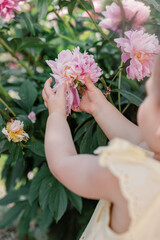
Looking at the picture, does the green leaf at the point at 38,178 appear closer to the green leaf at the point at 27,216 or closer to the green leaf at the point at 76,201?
the green leaf at the point at 76,201

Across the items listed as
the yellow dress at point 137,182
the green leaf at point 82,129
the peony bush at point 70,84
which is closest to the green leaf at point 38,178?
the peony bush at point 70,84

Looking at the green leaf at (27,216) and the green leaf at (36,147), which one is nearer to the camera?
the green leaf at (36,147)

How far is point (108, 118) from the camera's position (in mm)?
1077

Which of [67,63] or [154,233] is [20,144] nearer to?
[67,63]

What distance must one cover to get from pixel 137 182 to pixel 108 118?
347 mm

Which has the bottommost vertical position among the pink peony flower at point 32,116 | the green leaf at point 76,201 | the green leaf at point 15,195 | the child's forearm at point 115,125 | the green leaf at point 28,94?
the green leaf at point 15,195

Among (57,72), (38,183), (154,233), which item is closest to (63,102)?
(57,72)

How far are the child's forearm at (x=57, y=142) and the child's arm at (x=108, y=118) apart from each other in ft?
0.54

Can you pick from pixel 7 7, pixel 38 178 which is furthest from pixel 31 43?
pixel 38 178

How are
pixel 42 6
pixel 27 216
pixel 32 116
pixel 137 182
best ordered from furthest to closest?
1. pixel 27 216
2. pixel 32 116
3. pixel 42 6
4. pixel 137 182

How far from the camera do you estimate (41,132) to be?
1600 mm

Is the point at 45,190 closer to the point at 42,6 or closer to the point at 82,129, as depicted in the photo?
the point at 82,129

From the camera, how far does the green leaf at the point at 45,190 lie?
1449mm

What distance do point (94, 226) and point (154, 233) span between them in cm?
19
